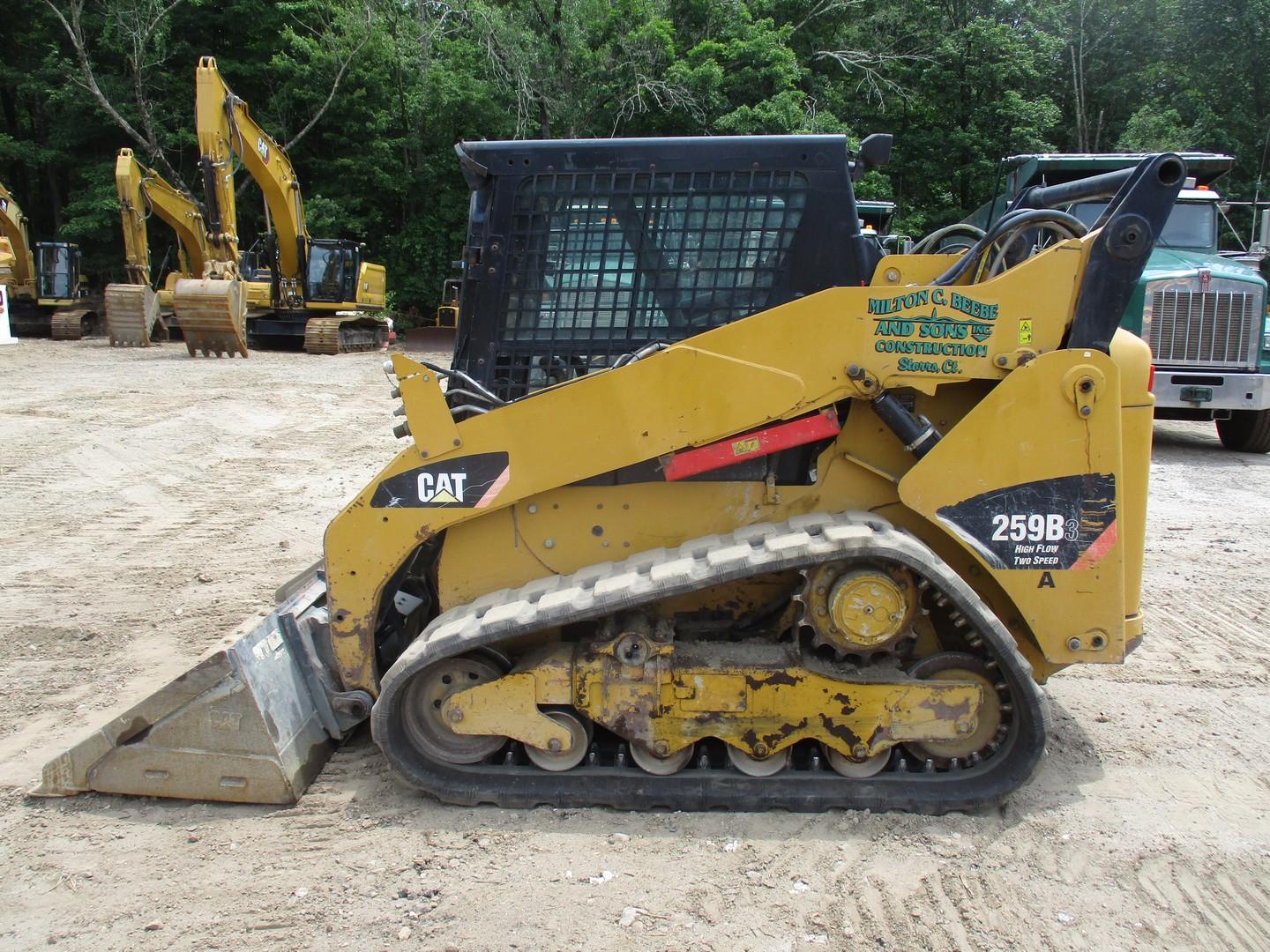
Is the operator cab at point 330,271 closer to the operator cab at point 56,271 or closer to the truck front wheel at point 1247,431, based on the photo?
the operator cab at point 56,271

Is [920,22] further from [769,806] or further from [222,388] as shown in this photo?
[769,806]

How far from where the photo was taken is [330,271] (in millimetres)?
20766

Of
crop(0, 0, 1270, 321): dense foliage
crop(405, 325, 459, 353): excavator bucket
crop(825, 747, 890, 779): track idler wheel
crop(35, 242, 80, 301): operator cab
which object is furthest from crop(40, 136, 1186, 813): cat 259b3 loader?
crop(35, 242, 80, 301): operator cab

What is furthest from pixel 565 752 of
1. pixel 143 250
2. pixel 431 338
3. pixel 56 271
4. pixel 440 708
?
pixel 56 271

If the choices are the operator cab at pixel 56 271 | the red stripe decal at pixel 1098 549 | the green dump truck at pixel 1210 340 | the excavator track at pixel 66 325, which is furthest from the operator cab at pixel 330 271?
the red stripe decal at pixel 1098 549

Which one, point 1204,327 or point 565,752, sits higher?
point 1204,327

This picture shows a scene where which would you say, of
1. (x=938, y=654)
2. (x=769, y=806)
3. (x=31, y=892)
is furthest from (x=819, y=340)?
(x=31, y=892)

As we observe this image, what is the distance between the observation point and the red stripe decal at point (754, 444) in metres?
3.23

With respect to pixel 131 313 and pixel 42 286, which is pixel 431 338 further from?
pixel 42 286

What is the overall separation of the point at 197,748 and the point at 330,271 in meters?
18.9

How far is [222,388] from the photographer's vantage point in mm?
13031

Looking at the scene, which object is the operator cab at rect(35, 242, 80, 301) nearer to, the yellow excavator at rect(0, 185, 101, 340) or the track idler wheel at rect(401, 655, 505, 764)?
the yellow excavator at rect(0, 185, 101, 340)

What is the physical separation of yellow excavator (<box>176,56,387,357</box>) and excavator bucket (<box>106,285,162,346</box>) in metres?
1.89

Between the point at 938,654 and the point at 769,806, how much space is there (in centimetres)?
76
